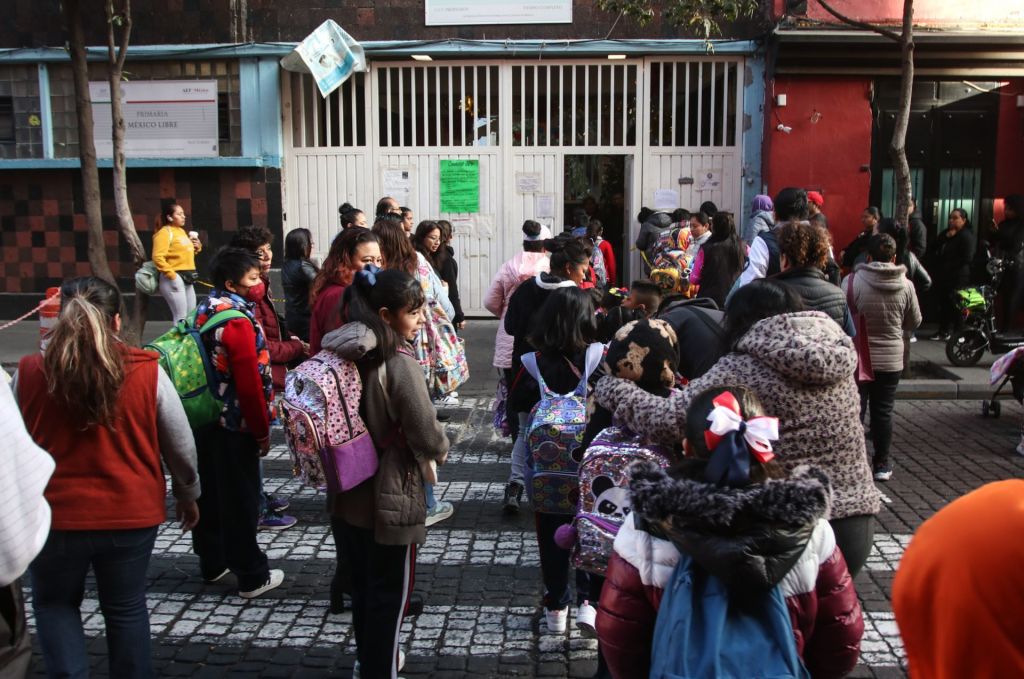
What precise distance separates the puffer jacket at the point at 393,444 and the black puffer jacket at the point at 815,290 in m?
2.08

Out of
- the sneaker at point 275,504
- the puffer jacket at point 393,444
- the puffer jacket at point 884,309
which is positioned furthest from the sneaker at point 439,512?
the puffer jacket at point 884,309

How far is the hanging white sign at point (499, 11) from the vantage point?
13078 mm

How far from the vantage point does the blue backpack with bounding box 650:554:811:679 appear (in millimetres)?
2201

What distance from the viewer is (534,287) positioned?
5.93 metres

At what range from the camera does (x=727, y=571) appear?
2.22 metres

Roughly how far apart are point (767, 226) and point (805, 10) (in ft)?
16.6

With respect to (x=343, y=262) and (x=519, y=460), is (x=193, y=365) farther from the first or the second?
(x=519, y=460)

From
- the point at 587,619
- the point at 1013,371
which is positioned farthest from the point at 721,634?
the point at 1013,371

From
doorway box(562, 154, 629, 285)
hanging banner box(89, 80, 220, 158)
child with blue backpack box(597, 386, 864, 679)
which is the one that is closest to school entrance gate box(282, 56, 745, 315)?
doorway box(562, 154, 629, 285)

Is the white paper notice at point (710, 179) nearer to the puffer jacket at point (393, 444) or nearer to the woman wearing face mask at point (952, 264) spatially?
the woman wearing face mask at point (952, 264)

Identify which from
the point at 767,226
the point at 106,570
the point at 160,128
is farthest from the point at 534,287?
the point at 160,128

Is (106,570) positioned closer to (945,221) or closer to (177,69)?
(177,69)

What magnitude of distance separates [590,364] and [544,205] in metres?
9.45

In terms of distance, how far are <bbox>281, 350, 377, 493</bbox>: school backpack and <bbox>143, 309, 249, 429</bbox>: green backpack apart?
118 cm
